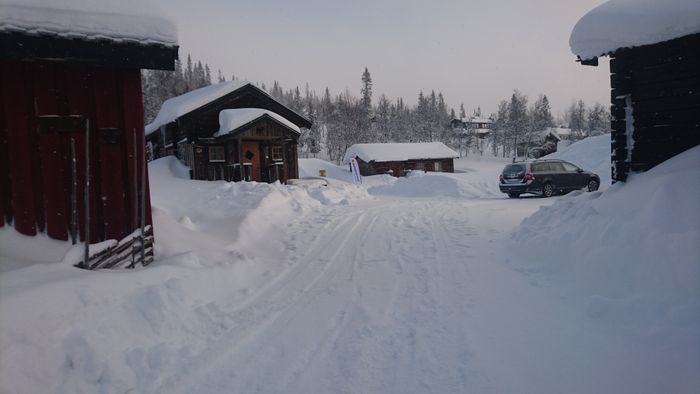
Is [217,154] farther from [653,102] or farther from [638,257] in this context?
[638,257]

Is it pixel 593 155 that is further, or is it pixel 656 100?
pixel 593 155

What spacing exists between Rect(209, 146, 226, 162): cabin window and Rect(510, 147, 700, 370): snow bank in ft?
53.1

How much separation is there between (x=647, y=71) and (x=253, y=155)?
56.0ft

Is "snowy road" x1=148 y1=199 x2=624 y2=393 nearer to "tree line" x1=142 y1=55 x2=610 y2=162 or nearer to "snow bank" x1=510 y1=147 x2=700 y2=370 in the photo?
"snow bank" x1=510 y1=147 x2=700 y2=370

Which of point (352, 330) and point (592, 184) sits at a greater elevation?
point (592, 184)

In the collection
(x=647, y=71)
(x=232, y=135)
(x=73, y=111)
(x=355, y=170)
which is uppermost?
(x=232, y=135)

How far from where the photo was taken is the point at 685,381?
3158 mm

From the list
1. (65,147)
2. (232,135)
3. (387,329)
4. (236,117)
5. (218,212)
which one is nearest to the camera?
(387,329)

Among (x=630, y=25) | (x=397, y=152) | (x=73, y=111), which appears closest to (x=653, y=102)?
(x=630, y=25)

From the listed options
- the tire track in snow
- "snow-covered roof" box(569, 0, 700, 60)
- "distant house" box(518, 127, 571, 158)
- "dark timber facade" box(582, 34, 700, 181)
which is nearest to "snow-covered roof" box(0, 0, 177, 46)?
the tire track in snow

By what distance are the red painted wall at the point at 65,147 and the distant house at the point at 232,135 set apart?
13614mm

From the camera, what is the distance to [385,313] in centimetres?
470

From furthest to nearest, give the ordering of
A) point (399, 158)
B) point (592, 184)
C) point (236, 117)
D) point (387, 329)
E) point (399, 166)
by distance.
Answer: point (399, 166) < point (399, 158) < point (236, 117) < point (592, 184) < point (387, 329)

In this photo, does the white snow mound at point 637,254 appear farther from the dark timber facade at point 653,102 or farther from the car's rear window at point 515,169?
the car's rear window at point 515,169
